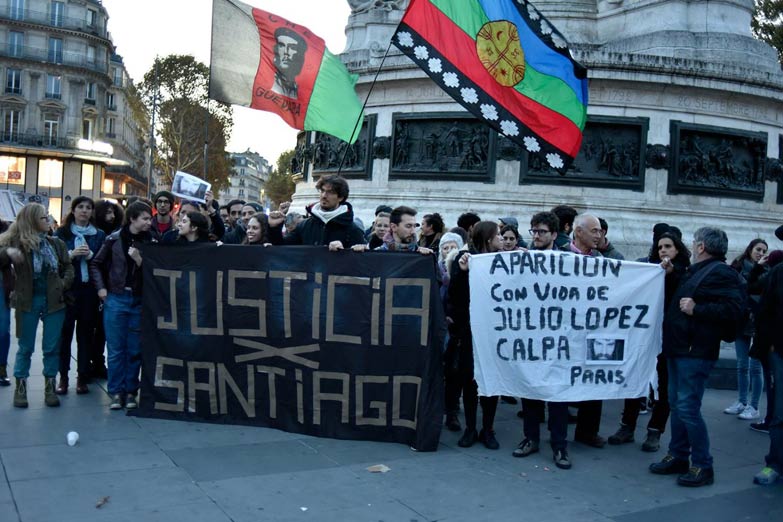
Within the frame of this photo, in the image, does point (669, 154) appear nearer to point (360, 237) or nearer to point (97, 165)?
point (360, 237)

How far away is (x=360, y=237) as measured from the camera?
744cm

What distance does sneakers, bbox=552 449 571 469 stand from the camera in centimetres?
638

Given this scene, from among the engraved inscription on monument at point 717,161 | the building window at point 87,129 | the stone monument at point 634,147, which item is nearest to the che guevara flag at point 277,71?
the stone monument at point 634,147

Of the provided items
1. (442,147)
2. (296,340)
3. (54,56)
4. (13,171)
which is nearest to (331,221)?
(296,340)

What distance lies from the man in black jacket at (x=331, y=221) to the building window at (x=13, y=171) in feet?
218

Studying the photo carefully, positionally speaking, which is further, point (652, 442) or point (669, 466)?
point (652, 442)

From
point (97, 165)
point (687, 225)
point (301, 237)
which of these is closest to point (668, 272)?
point (301, 237)

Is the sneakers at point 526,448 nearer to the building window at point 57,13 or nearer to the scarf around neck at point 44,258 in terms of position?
the scarf around neck at point 44,258

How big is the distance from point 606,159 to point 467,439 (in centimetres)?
963

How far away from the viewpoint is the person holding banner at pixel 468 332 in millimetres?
6902

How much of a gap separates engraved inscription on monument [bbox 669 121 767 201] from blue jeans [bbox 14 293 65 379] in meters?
11.6

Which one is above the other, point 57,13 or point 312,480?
point 57,13

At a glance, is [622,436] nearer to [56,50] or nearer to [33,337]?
[33,337]

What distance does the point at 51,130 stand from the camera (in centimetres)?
6881
